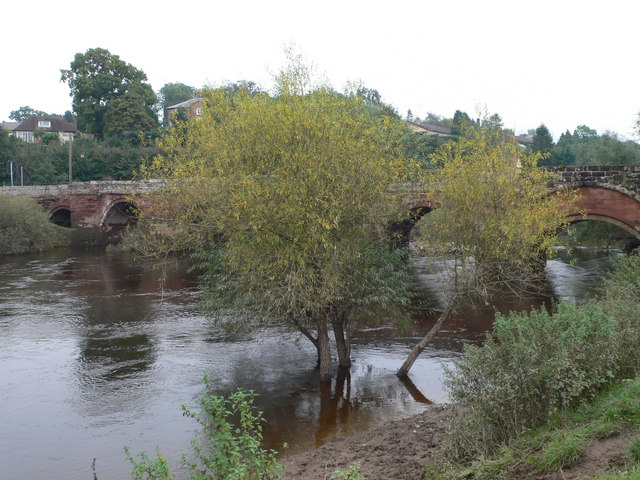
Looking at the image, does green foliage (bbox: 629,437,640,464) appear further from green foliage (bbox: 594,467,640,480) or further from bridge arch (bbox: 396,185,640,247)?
bridge arch (bbox: 396,185,640,247)

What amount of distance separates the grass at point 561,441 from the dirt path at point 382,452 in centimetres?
84

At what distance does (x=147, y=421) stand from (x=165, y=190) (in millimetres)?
5104

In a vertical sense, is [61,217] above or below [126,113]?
below

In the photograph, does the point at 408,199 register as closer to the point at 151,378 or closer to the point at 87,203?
the point at 151,378

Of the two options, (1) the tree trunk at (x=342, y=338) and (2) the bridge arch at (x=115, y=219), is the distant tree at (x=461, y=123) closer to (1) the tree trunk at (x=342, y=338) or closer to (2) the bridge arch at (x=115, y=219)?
(1) the tree trunk at (x=342, y=338)

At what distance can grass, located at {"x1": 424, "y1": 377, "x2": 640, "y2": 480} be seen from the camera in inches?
269

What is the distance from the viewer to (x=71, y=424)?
12398mm

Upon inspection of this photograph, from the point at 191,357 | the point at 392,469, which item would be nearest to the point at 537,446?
the point at 392,469

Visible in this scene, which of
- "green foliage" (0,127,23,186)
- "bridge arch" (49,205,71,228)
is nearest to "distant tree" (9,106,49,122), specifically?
"green foliage" (0,127,23,186)

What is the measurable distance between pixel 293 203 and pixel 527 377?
5.88 meters

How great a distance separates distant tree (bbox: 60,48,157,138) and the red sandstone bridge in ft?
60.1

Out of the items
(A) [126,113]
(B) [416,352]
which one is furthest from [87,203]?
(B) [416,352]

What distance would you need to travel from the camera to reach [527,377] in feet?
25.5

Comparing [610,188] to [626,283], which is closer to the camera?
[626,283]
